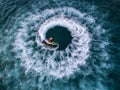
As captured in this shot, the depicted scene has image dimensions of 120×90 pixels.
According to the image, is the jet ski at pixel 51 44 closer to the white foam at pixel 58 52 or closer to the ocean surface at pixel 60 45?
the ocean surface at pixel 60 45

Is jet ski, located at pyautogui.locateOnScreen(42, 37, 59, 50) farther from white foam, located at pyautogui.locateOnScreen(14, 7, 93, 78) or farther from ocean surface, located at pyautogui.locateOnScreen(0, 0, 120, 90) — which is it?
white foam, located at pyautogui.locateOnScreen(14, 7, 93, 78)

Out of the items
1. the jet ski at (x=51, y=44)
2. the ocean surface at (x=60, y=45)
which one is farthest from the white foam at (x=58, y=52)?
the jet ski at (x=51, y=44)

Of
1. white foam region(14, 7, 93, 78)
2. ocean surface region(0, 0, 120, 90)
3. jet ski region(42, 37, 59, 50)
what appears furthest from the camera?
jet ski region(42, 37, 59, 50)

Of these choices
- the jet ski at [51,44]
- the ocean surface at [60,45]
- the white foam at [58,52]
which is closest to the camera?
the ocean surface at [60,45]

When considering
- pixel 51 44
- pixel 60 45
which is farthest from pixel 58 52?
pixel 51 44

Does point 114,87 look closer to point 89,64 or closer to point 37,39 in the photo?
point 89,64

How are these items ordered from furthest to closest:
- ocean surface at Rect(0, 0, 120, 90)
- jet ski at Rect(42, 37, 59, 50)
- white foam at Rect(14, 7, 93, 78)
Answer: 1. jet ski at Rect(42, 37, 59, 50)
2. white foam at Rect(14, 7, 93, 78)
3. ocean surface at Rect(0, 0, 120, 90)

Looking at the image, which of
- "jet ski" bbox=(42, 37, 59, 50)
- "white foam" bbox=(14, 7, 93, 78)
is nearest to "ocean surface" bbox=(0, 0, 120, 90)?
"white foam" bbox=(14, 7, 93, 78)

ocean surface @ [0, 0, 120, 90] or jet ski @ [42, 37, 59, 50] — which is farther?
jet ski @ [42, 37, 59, 50]

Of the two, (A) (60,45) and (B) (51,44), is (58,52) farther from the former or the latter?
(B) (51,44)
